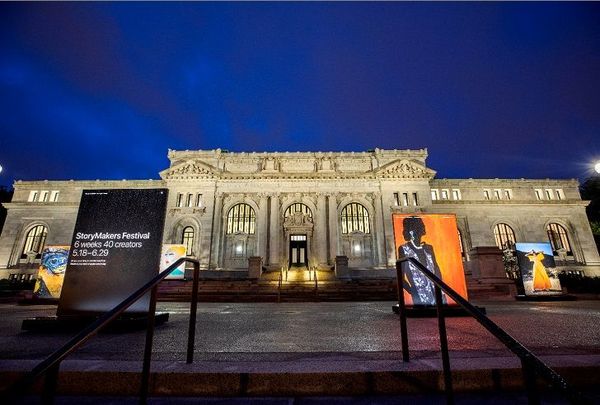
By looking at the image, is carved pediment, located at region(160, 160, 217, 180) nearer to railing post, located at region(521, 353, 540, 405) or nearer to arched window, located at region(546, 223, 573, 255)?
railing post, located at region(521, 353, 540, 405)

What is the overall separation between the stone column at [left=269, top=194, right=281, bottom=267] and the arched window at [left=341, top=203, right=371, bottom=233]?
24.9ft

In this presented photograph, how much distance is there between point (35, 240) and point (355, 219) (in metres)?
38.1

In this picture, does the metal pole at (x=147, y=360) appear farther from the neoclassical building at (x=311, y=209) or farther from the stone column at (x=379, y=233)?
the stone column at (x=379, y=233)

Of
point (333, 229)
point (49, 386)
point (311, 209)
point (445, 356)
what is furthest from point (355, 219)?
point (49, 386)

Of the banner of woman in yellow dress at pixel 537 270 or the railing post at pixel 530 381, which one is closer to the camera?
the railing post at pixel 530 381

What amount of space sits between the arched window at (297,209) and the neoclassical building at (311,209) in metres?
0.12

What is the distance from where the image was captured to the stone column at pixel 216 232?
3042cm

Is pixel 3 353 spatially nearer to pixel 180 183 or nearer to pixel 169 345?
pixel 169 345

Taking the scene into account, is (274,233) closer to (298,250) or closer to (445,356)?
(298,250)

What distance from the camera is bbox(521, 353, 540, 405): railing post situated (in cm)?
171

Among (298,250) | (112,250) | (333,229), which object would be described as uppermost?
(333,229)

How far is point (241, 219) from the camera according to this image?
108 ft

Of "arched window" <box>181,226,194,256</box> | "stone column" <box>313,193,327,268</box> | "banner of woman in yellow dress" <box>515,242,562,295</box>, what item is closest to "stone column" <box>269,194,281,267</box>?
"stone column" <box>313,193,327,268</box>

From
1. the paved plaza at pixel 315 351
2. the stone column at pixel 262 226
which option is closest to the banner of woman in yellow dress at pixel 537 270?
the paved plaza at pixel 315 351
